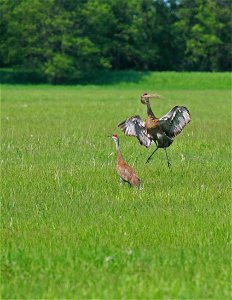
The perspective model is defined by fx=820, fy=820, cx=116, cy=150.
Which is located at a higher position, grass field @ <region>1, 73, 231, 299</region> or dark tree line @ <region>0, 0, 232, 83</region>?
grass field @ <region>1, 73, 231, 299</region>

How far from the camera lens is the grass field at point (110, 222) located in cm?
627

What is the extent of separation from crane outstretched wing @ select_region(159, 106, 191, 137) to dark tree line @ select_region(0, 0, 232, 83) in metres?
49.4

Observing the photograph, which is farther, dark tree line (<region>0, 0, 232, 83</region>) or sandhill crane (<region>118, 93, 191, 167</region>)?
dark tree line (<region>0, 0, 232, 83</region>)

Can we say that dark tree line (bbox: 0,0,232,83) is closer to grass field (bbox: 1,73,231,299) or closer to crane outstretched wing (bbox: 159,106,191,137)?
grass field (bbox: 1,73,231,299)

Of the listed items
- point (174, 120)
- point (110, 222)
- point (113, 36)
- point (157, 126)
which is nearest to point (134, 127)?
point (157, 126)

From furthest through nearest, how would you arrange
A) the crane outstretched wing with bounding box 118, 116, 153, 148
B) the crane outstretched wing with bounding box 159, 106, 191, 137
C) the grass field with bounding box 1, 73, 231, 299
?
the crane outstretched wing with bounding box 118, 116, 153, 148 < the crane outstretched wing with bounding box 159, 106, 191, 137 < the grass field with bounding box 1, 73, 231, 299

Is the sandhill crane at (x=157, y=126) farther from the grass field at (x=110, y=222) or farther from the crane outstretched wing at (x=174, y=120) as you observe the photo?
the grass field at (x=110, y=222)

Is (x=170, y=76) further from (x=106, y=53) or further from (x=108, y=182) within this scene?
(x=108, y=182)

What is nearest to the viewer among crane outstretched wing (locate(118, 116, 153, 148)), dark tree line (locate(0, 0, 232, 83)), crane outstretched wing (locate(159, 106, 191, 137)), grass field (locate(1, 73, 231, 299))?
grass field (locate(1, 73, 231, 299))

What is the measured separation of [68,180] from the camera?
444 inches

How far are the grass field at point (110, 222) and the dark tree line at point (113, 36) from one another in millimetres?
47771

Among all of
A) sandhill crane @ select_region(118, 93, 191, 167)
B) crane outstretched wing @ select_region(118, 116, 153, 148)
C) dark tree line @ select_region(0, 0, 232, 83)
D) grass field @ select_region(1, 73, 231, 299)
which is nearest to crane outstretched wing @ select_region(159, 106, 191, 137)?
sandhill crane @ select_region(118, 93, 191, 167)

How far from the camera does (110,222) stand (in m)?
8.50

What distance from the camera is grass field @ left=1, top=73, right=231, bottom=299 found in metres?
6.27
